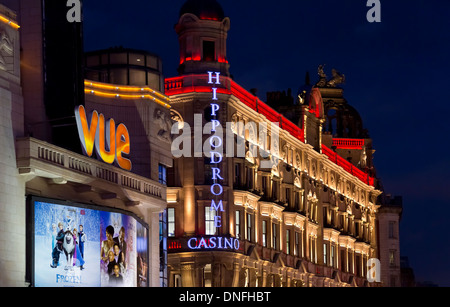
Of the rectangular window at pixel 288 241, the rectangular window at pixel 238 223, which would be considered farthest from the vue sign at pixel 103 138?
the rectangular window at pixel 288 241

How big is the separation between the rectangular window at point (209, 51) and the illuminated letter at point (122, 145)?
2388cm

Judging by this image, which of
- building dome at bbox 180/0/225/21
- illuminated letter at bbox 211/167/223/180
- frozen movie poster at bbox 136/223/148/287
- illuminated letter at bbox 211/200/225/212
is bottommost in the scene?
frozen movie poster at bbox 136/223/148/287

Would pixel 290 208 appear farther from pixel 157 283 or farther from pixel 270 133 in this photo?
pixel 157 283

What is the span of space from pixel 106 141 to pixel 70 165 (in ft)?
15.2

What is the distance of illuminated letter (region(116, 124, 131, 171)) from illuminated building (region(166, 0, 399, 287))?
20324mm

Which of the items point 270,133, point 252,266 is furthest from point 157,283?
point 270,133

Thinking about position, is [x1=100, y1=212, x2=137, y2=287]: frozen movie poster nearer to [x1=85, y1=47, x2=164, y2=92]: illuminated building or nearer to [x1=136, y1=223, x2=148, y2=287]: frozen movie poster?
[x1=136, y1=223, x2=148, y2=287]: frozen movie poster

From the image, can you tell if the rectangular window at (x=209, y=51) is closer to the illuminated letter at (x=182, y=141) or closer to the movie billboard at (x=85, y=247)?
the illuminated letter at (x=182, y=141)

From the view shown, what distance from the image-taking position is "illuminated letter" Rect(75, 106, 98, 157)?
161 feet

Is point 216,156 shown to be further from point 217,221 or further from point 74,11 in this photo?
point 74,11

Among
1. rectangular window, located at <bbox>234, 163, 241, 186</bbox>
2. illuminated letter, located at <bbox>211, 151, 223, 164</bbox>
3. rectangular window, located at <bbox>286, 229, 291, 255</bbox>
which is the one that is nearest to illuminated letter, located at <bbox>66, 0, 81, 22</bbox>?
illuminated letter, located at <bbox>211, 151, 223, 164</bbox>

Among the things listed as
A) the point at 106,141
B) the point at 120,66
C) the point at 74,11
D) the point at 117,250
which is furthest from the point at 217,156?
the point at 74,11

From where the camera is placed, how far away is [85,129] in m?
49.8

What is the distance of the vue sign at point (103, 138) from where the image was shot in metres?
49.5
